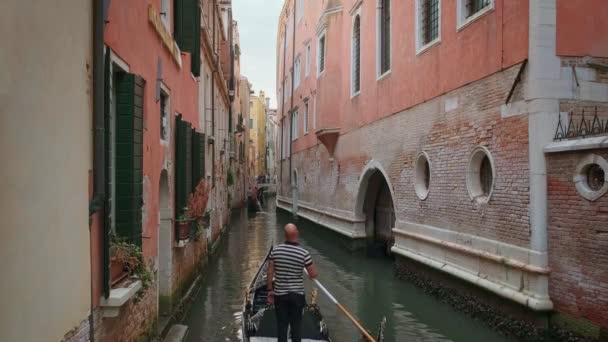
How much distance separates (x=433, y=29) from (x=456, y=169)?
3076 mm

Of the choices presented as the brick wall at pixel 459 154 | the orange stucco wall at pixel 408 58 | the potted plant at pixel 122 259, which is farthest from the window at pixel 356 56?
the potted plant at pixel 122 259

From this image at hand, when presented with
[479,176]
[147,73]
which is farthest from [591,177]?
[147,73]

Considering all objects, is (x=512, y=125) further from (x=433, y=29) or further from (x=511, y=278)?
(x=433, y=29)

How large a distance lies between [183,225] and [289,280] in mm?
3377

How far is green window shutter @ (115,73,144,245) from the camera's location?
505 centimetres

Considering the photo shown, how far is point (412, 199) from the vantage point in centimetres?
1158

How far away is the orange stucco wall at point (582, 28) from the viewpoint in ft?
23.2

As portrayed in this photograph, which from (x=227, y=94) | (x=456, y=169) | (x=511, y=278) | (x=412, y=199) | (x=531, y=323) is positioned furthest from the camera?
(x=227, y=94)

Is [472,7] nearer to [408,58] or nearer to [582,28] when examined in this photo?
[582,28]

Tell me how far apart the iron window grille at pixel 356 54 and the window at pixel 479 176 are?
7839 millimetres

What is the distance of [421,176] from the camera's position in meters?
11.3

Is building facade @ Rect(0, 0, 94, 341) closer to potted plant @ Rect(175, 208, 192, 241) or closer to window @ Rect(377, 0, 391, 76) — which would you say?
potted plant @ Rect(175, 208, 192, 241)

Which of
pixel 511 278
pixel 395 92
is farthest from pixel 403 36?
pixel 511 278

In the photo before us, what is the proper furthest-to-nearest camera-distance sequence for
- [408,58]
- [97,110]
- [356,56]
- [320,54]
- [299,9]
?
[299,9]
[320,54]
[356,56]
[408,58]
[97,110]
